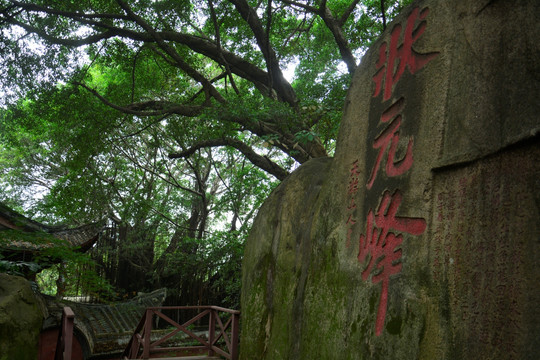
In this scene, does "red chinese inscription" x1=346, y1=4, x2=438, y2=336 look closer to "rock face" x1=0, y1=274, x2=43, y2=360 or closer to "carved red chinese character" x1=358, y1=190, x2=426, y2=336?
"carved red chinese character" x1=358, y1=190, x2=426, y2=336

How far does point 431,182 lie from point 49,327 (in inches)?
285

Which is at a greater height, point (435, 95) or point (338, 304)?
point (435, 95)

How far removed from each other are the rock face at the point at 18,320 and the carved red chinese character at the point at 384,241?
3341mm

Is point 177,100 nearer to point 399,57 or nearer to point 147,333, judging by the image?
point 147,333

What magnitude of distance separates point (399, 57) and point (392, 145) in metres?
0.56

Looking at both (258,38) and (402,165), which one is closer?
(402,165)

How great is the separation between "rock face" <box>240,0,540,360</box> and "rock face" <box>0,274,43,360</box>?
267 cm

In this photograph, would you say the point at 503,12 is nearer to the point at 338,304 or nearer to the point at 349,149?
the point at 349,149

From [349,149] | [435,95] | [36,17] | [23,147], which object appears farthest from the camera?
[23,147]

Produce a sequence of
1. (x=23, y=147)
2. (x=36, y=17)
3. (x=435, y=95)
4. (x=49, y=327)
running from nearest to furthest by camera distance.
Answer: (x=435, y=95) < (x=49, y=327) < (x=36, y=17) < (x=23, y=147)

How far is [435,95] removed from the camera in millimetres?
2082

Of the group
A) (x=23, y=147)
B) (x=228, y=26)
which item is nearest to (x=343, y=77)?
(x=228, y=26)

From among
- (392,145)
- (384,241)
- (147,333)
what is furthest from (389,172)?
(147,333)

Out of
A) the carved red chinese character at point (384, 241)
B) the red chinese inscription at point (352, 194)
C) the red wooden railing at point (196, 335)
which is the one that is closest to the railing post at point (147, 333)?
the red wooden railing at point (196, 335)
